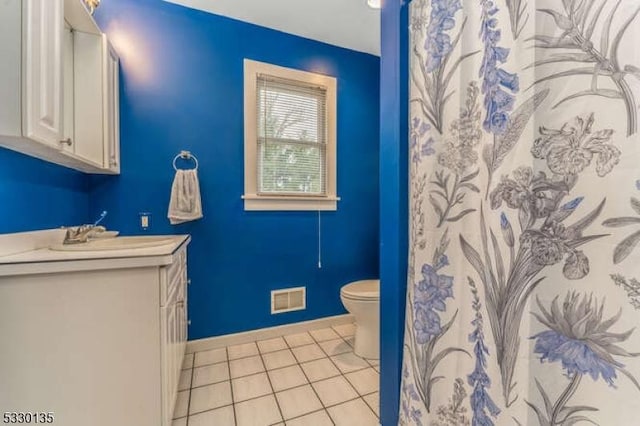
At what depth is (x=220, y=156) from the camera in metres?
2.19

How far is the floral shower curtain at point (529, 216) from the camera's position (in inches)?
21.0

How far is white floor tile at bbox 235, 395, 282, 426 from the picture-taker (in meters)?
1.43

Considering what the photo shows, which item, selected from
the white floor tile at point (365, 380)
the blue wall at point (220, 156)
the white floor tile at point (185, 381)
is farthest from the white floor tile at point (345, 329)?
the white floor tile at point (185, 381)

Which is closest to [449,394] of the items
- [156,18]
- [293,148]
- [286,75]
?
[293,148]

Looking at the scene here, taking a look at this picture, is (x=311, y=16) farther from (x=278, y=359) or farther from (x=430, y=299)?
(x=278, y=359)

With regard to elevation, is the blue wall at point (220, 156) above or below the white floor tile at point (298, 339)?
above

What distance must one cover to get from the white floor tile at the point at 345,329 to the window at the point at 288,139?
1080 millimetres

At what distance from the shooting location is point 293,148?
7.98 ft

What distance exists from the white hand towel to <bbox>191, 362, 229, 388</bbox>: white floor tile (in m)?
1.01

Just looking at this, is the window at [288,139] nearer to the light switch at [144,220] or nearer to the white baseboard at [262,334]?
the light switch at [144,220]

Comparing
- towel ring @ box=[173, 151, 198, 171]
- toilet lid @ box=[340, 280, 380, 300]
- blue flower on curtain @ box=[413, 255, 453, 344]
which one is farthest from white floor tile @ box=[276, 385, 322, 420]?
towel ring @ box=[173, 151, 198, 171]

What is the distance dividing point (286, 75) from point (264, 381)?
227 centimetres

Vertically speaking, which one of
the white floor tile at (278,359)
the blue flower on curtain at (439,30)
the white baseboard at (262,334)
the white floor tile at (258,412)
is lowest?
the white floor tile at (258,412)

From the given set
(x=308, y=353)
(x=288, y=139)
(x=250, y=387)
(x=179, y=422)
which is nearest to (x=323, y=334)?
(x=308, y=353)
